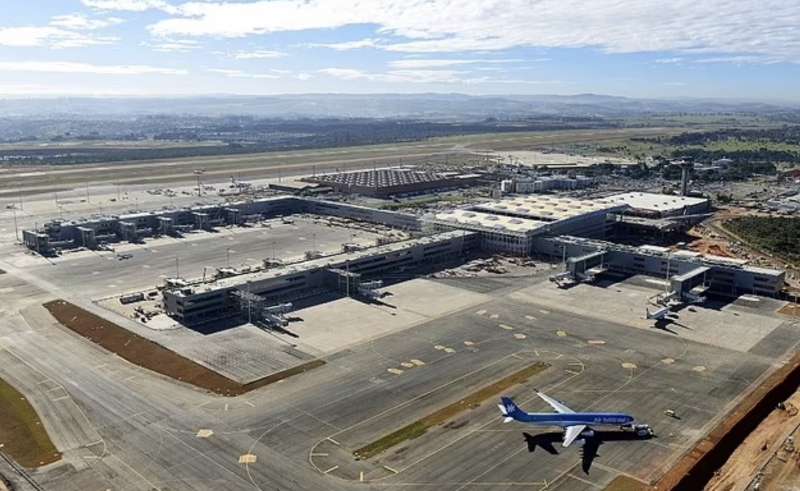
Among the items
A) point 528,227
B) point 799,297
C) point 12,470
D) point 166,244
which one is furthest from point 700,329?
point 166,244

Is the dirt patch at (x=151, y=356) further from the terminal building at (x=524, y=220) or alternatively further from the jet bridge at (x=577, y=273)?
the terminal building at (x=524, y=220)

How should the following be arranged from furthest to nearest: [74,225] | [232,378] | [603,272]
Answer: [74,225], [603,272], [232,378]

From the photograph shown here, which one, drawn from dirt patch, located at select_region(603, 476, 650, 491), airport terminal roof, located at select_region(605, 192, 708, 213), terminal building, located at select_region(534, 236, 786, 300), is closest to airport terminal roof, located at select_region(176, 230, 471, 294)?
terminal building, located at select_region(534, 236, 786, 300)

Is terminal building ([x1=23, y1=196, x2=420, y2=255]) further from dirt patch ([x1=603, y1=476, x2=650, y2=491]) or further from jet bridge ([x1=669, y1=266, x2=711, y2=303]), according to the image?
dirt patch ([x1=603, y1=476, x2=650, y2=491])

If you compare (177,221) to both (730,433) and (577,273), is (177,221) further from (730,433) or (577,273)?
(730,433)

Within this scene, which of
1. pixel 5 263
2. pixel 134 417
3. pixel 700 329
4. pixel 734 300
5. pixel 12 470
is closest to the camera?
pixel 12 470

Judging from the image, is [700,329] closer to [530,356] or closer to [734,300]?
[734,300]
